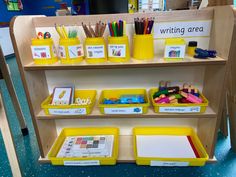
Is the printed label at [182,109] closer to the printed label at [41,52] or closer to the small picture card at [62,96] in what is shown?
the small picture card at [62,96]

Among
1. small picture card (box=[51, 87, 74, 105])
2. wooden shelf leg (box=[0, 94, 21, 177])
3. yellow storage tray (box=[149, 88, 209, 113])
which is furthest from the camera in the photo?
small picture card (box=[51, 87, 74, 105])

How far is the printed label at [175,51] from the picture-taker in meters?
0.83

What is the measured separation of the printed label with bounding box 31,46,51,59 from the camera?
Answer: 0.87m

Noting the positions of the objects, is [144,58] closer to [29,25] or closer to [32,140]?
[29,25]

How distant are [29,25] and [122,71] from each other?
562mm

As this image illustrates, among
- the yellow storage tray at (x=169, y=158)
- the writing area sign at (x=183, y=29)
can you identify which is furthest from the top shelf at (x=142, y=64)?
the yellow storage tray at (x=169, y=158)

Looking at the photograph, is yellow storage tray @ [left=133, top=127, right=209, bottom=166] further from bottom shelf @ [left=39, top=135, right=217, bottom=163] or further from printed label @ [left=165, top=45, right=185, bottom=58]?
printed label @ [left=165, top=45, right=185, bottom=58]

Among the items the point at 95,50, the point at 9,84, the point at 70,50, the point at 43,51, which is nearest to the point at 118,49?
the point at 95,50

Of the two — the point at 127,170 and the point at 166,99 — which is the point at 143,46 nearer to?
the point at 166,99

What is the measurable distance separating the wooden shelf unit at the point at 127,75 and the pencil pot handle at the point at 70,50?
0.15 feet

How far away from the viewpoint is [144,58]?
0.89m

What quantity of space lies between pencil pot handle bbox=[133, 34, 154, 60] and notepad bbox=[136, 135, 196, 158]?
1.88 feet

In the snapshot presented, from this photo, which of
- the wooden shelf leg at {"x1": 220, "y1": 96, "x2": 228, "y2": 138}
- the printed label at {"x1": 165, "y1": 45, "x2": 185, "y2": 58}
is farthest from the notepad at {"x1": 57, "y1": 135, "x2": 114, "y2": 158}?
the wooden shelf leg at {"x1": 220, "y1": 96, "x2": 228, "y2": 138}

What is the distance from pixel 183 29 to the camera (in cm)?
97
